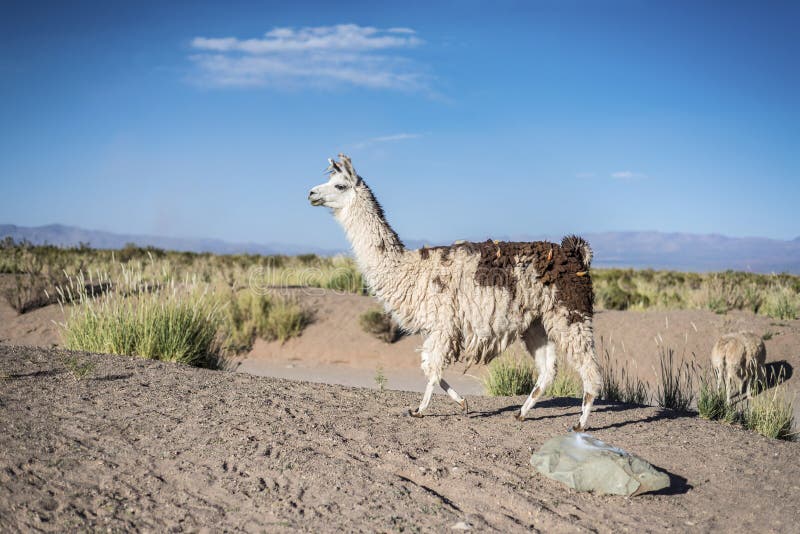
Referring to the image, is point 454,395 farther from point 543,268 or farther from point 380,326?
point 380,326

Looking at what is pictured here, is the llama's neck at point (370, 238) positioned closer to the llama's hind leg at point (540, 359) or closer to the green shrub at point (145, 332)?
the llama's hind leg at point (540, 359)

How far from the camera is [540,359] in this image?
823 cm

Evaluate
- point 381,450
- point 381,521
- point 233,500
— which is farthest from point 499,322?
point 233,500

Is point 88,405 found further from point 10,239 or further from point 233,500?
point 10,239

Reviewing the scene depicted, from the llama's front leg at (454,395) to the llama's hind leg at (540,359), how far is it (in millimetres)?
636

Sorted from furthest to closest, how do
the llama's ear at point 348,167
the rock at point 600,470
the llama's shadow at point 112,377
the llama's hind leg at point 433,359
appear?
the llama's shadow at point 112,377
the llama's ear at point 348,167
the llama's hind leg at point 433,359
the rock at point 600,470

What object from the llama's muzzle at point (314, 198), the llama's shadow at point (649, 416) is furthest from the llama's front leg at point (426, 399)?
the llama's muzzle at point (314, 198)

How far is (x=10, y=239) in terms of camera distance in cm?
3300

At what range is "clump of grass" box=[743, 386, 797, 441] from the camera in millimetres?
8805

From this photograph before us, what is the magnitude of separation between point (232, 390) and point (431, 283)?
2734 mm

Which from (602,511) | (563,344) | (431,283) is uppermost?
(431,283)

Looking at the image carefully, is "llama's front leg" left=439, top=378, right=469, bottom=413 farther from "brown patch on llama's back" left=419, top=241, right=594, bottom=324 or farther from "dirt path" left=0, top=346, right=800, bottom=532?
"brown patch on llama's back" left=419, top=241, right=594, bottom=324

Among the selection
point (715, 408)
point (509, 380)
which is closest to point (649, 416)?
point (715, 408)

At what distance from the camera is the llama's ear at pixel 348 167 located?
25.4 ft
